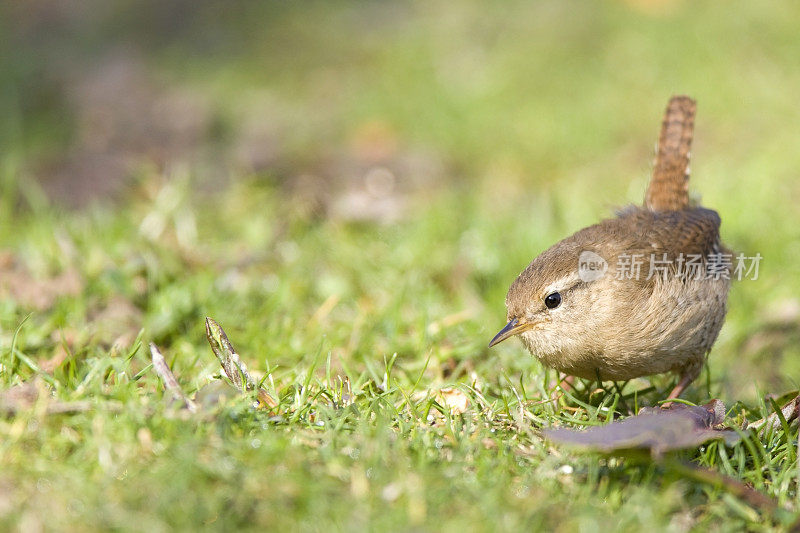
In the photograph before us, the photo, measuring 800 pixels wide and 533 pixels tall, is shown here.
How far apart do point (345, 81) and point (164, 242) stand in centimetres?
362

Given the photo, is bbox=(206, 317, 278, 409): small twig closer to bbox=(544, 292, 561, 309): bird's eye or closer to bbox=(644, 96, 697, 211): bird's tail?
bbox=(544, 292, 561, 309): bird's eye

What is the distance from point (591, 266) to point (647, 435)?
1125 millimetres

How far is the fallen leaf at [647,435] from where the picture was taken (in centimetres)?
254

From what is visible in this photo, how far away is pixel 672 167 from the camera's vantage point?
14.3 feet

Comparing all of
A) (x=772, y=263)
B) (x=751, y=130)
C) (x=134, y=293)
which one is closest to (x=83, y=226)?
(x=134, y=293)

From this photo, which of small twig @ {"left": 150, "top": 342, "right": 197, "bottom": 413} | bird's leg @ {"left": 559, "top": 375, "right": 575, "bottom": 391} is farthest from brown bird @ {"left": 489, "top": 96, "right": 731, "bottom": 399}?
small twig @ {"left": 150, "top": 342, "right": 197, "bottom": 413}

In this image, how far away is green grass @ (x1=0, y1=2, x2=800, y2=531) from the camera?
2.50 metres

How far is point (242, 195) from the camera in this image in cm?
602

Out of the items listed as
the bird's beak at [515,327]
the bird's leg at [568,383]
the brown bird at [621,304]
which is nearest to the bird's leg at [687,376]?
the brown bird at [621,304]

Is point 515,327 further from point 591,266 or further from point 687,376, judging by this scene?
point 687,376

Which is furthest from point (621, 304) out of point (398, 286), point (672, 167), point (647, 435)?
point (398, 286)

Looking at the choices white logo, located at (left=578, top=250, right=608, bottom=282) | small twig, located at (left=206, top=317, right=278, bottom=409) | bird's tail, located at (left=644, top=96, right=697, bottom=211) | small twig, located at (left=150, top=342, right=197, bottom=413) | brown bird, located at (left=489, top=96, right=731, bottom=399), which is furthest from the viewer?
bird's tail, located at (left=644, top=96, right=697, bottom=211)

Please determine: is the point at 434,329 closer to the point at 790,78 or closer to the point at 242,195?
the point at 242,195

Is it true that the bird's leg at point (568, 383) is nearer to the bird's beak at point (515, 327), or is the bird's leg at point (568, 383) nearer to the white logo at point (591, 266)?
the bird's beak at point (515, 327)
